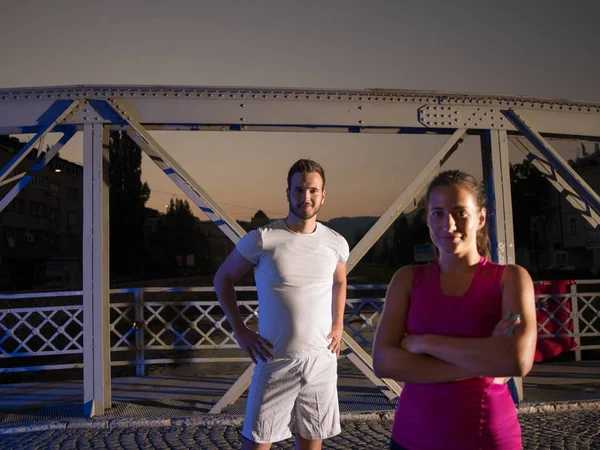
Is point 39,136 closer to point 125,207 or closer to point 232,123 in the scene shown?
point 232,123

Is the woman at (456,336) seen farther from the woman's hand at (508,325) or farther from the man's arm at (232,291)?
the man's arm at (232,291)

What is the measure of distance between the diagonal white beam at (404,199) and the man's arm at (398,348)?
15.7 ft

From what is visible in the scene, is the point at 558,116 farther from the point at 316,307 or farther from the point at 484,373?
the point at 484,373

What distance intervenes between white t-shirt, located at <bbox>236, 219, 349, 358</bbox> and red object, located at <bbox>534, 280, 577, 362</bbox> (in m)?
7.47

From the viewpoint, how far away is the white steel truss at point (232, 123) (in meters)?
7.05

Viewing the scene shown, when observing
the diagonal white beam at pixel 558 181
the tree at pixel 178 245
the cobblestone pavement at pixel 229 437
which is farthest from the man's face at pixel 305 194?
the tree at pixel 178 245

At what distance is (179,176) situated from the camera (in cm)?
712

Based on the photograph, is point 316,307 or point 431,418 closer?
point 431,418

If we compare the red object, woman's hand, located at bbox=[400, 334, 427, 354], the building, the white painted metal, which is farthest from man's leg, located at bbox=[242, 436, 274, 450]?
the building

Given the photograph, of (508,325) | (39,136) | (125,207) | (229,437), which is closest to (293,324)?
(508,325)

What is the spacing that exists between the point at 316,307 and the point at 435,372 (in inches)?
67.3

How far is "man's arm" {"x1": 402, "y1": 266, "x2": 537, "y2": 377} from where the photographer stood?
1.86m

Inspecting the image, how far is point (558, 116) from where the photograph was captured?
794 cm

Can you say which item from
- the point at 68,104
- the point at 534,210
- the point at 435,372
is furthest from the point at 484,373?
the point at 534,210
